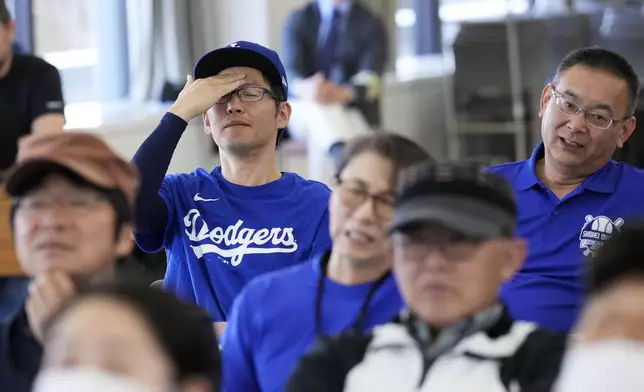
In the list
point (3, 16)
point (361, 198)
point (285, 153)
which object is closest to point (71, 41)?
point (285, 153)

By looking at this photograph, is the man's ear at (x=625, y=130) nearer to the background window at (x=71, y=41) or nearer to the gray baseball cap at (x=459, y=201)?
the gray baseball cap at (x=459, y=201)

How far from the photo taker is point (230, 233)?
2.21m

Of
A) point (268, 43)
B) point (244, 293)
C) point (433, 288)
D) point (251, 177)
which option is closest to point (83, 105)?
point (268, 43)

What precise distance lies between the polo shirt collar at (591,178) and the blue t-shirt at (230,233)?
490 mm

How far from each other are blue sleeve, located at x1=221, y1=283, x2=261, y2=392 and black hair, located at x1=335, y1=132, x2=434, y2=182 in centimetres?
27

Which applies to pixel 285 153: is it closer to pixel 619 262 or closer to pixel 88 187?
pixel 88 187

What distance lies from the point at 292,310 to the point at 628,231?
596 millimetres

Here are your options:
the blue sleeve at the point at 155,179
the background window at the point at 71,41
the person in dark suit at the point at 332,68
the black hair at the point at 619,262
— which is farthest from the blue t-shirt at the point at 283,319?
the person in dark suit at the point at 332,68

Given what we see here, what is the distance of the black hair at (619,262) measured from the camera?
3.73ft

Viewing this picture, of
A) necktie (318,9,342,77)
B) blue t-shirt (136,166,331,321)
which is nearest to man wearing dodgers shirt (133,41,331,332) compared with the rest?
blue t-shirt (136,166,331,321)

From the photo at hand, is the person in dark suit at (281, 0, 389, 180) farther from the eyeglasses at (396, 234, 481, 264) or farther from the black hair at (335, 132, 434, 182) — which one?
the eyeglasses at (396, 234, 481, 264)

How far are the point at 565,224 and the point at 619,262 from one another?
4.10 ft

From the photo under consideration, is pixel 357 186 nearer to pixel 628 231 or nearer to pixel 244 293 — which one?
pixel 244 293

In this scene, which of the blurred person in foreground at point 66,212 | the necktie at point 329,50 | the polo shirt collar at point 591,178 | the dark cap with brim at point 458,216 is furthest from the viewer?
the necktie at point 329,50
